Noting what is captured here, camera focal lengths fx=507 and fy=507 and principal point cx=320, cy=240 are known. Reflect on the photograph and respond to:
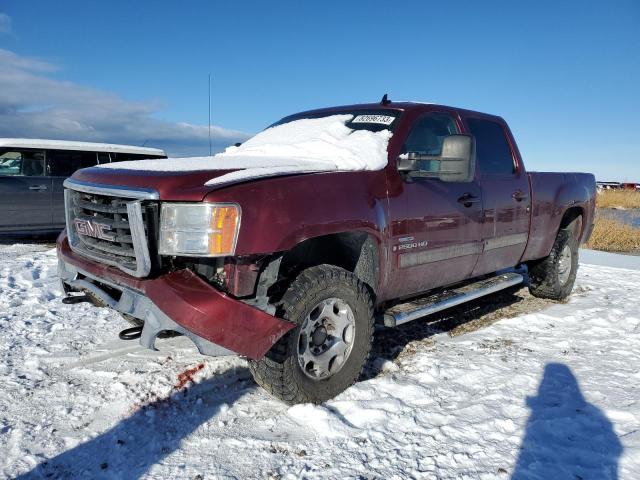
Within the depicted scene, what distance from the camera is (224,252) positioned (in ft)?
8.23

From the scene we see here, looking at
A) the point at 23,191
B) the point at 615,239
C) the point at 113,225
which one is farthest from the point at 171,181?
the point at 615,239

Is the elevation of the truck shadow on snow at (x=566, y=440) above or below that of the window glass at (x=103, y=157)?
below

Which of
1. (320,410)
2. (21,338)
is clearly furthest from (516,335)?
(21,338)

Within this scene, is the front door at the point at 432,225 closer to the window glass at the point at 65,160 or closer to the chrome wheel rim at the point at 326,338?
the chrome wheel rim at the point at 326,338

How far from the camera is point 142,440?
2.58 meters

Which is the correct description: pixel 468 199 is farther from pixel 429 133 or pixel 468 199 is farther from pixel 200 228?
pixel 200 228

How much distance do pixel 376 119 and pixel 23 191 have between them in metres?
6.98

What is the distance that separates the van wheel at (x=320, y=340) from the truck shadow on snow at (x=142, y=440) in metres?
0.39

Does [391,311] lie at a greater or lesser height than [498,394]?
greater

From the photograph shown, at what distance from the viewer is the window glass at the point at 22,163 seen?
8.30 m

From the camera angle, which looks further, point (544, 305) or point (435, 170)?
point (544, 305)

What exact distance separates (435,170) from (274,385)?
2.08 meters

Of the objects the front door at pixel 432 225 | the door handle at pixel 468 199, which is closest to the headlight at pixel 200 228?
the front door at pixel 432 225

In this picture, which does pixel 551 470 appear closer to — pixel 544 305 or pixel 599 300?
pixel 544 305
